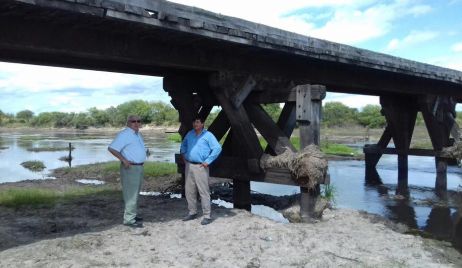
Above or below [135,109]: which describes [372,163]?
below

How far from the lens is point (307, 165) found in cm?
791

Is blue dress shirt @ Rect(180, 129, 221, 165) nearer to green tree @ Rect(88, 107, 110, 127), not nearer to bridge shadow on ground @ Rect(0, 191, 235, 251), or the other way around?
bridge shadow on ground @ Rect(0, 191, 235, 251)

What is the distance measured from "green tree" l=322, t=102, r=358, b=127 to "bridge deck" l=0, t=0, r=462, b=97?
7818 centimetres

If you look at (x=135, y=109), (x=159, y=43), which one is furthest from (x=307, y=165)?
(x=135, y=109)

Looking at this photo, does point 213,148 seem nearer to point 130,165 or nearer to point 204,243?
point 130,165

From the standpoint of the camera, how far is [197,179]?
738 centimetres

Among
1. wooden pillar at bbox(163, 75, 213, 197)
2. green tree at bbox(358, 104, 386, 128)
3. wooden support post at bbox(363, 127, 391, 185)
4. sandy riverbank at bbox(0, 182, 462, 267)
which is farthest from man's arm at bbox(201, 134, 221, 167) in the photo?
green tree at bbox(358, 104, 386, 128)

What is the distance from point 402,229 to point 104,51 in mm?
6224

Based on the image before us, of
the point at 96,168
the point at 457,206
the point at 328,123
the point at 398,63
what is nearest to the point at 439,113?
the point at 457,206

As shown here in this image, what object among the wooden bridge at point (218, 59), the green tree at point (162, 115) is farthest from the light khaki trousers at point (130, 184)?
the green tree at point (162, 115)

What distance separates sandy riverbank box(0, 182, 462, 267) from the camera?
5.44 m

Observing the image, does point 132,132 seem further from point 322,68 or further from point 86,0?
point 322,68

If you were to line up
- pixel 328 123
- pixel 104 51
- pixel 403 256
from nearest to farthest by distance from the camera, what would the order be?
pixel 403 256, pixel 104 51, pixel 328 123

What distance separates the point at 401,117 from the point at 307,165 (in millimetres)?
8669
